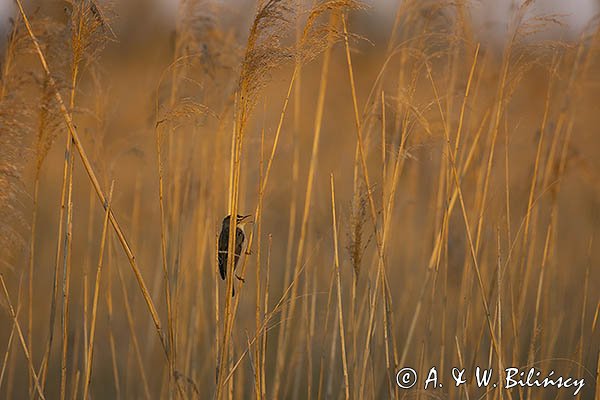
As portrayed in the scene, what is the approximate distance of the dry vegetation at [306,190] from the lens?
1.91 meters

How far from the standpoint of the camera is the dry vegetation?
1.91m

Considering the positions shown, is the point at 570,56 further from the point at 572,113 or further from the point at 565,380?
the point at 565,380

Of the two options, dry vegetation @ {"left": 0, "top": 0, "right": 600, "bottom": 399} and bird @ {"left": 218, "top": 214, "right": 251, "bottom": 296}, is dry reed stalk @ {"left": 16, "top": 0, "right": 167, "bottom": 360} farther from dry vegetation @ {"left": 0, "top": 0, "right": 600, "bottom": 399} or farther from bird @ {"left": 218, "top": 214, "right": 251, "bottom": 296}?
bird @ {"left": 218, "top": 214, "right": 251, "bottom": 296}

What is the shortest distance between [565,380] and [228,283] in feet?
5.06

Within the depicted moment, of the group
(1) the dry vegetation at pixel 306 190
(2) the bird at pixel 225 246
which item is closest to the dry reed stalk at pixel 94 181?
(1) the dry vegetation at pixel 306 190

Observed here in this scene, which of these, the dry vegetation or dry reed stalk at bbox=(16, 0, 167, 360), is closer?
dry reed stalk at bbox=(16, 0, 167, 360)

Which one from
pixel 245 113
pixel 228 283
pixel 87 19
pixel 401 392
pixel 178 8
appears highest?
pixel 178 8

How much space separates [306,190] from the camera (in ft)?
10.3

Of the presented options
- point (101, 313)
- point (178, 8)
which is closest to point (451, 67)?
point (178, 8)

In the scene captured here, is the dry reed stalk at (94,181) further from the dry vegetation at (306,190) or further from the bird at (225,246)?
the bird at (225,246)

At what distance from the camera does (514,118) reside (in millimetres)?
3277

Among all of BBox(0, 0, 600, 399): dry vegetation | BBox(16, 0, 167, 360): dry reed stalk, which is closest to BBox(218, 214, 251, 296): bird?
BBox(0, 0, 600, 399): dry vegetation

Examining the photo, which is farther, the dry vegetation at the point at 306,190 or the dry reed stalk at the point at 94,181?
the dry vegetation at the point at 306,190

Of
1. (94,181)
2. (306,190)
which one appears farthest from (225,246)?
(306,190)
